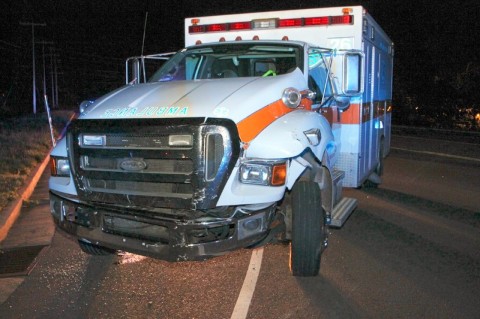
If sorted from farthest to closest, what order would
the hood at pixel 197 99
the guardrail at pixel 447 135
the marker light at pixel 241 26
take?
the guardrail at pixel 447 135
the marker light at pixel 241 26
the hood at pixel 197 99

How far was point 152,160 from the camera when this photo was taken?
15.8 feet

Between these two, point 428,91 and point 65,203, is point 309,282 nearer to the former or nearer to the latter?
point 65,203

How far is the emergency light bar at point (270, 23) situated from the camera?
7.81 meters

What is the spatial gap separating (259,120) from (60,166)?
1925 mm

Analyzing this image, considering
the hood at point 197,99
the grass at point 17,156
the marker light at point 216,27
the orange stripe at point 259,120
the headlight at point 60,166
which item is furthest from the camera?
the grass at point 17,156

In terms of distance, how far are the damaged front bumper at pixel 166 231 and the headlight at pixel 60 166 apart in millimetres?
351

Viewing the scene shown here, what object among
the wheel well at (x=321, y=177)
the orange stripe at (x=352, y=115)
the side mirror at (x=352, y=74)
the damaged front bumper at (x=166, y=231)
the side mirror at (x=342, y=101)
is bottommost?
the damaged front bumper at (x=166, y=231)

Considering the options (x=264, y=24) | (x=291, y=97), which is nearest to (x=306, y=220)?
(x=291, y=97)

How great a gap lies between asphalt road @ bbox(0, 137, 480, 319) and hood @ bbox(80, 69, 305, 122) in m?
1.68

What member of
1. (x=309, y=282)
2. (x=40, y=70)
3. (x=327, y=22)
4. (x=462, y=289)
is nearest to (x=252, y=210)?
(x=309, y=282)

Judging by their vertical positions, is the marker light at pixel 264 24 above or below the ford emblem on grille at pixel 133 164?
above

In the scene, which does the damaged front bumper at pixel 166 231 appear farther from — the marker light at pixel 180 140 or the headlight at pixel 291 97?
the headlight at pixel 291 97

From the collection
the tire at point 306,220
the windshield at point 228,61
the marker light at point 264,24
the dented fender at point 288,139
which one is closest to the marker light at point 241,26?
the marker light at point 264,24

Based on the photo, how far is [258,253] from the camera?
667cm
